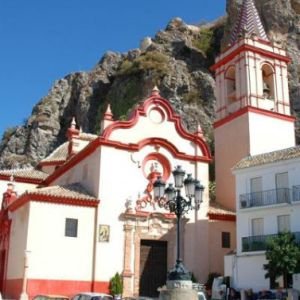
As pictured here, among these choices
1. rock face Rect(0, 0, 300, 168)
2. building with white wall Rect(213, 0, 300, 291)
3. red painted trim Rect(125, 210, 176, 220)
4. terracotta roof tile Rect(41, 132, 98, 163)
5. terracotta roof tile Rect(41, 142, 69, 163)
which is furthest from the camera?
rock face Rect(0, 0, 300, 168)

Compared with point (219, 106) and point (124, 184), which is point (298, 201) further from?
point (219, 106)

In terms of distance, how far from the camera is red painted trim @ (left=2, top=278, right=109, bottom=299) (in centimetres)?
2661

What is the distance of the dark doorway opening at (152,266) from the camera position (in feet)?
97.0

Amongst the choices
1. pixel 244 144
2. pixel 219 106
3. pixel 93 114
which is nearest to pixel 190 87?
pixel 93 114

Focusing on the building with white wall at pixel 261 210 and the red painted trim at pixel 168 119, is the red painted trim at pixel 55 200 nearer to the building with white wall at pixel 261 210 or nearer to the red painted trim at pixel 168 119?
the red painted trim at pixel 168 119

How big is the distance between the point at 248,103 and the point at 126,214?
13287 mm

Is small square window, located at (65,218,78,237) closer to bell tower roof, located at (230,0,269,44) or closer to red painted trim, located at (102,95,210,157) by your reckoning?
red painted trim, located at (102,95,210,157)

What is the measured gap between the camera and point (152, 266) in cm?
3022

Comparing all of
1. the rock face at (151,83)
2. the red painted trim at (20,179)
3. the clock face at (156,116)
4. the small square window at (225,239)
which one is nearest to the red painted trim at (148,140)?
the clock face at (156,116)

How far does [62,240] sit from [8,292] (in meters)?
5.27

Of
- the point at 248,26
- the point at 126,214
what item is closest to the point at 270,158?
the point at 126,214

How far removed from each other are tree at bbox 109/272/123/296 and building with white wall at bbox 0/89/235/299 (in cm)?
27

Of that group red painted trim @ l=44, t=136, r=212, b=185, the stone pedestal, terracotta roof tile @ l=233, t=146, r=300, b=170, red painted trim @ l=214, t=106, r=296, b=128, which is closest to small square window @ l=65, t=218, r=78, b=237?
red painted trim @ l=44, t=136, r=212, b=185

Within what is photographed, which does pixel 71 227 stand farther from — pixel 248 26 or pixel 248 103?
pixel 248 26
